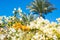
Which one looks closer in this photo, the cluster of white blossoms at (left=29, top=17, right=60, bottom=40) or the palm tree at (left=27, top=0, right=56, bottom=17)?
the cluster of white blossoms at (left=29, top=17, right=60, bottom=40)

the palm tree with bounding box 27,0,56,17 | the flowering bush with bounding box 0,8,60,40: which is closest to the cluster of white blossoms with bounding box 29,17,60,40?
the flowering bush with bounding box 0,8,60,40

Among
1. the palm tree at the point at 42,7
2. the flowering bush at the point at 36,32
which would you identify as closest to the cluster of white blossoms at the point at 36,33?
the flowering bush at the point at 36,32

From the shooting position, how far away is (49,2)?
3525 centimetres

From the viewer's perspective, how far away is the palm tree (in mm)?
34344

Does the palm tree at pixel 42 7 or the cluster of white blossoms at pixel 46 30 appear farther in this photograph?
the palm tree at pixel 42 7

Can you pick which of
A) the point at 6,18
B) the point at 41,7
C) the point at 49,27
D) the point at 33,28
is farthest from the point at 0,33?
the point at 41,7

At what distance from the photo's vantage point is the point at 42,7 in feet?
115

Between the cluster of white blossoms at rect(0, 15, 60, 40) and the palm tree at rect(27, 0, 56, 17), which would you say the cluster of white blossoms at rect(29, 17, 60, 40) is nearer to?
the cluster of white blossoms at rect(0, 15, 60, 40)

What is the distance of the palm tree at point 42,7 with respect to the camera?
34.3 m

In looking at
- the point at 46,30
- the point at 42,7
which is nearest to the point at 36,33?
the point at 46,30

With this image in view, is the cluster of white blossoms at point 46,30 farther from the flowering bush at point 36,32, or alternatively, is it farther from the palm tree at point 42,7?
the palm tree at point 42,7

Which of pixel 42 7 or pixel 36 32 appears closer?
pixel 36 32

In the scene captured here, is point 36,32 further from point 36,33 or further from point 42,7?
point 42,7

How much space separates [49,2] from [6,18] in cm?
2406
